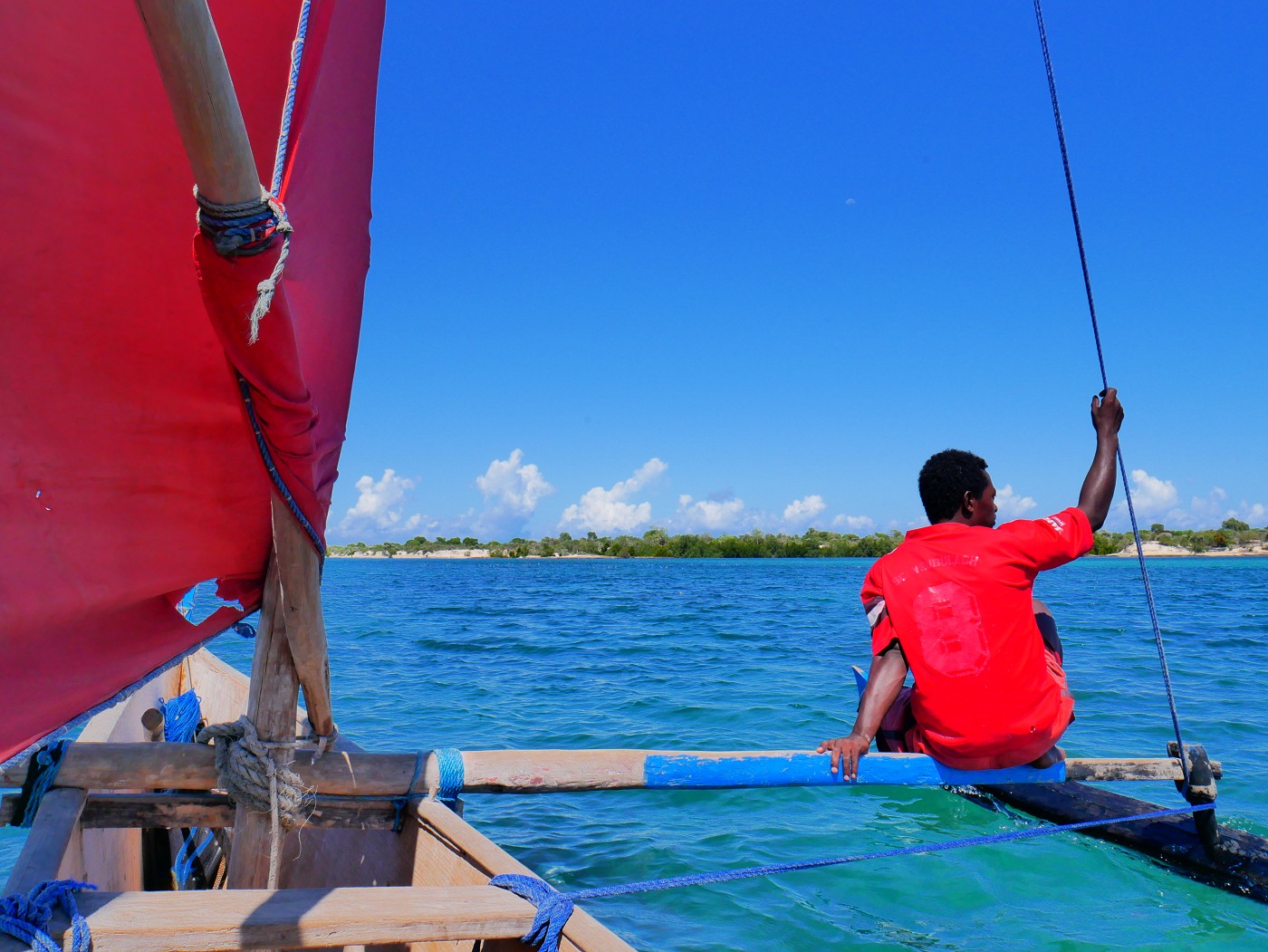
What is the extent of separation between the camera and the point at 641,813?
20.3 feet

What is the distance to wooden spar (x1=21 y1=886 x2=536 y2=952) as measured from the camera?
1758 mm

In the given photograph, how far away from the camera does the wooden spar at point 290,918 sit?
5.77 ft

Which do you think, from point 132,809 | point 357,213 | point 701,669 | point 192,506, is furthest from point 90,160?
point 701,669

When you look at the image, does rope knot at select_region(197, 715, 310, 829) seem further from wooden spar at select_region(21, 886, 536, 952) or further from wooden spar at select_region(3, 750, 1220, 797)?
wooden spar at select_region(21, 886, 536, 952)

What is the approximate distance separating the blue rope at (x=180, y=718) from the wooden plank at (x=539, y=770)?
Result: 4.36 ft

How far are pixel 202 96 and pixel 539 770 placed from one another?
2.31 meters

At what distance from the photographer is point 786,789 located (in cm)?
668

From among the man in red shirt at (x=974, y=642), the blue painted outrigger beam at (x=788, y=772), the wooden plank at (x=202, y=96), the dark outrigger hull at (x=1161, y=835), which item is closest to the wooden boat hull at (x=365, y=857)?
the blue painted outrigger beam at (x=788, y=772)

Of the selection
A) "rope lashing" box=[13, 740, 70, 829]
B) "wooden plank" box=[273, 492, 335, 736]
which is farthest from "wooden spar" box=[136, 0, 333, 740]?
"rope lashing" box=[13, 740, 70, 829]

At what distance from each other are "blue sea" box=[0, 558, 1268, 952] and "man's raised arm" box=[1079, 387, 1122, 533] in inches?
84.4

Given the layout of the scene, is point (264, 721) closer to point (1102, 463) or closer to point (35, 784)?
point (35, 784)

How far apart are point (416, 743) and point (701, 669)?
A: 5493 mm

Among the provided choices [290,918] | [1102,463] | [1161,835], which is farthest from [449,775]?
[1161,835]

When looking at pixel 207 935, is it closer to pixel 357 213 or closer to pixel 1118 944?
pixel 357 213
